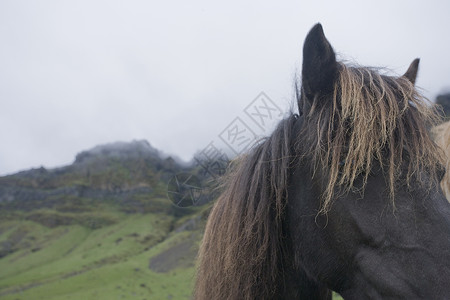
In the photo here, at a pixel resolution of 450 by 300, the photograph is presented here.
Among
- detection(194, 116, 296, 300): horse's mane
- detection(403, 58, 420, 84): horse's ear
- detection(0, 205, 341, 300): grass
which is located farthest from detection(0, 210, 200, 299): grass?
detection(403, 58, 420, 84): horse's ear

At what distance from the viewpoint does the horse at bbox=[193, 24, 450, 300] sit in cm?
175

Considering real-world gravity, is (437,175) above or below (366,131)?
below

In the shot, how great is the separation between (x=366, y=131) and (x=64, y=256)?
12330cm

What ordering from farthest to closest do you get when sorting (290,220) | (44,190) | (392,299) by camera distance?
(44,190), (290,220), (392,299)

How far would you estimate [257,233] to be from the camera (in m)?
2.38

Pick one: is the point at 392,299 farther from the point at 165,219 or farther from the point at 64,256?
the point at 165,219

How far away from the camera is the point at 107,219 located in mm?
136875

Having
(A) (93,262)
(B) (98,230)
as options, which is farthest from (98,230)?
(A) (93,262)

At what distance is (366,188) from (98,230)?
13988 cm

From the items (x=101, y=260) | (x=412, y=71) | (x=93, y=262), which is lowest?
(x=101, y=260)

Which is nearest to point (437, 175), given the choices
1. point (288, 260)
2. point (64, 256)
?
point (288, 260)

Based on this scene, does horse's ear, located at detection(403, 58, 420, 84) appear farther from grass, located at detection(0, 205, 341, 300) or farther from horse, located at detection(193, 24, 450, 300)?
grass, located at detection(0, 205, 341, 300)

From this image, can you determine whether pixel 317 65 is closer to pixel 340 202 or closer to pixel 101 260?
pixel 340 202

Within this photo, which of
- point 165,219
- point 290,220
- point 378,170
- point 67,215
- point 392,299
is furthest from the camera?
point 67,215
